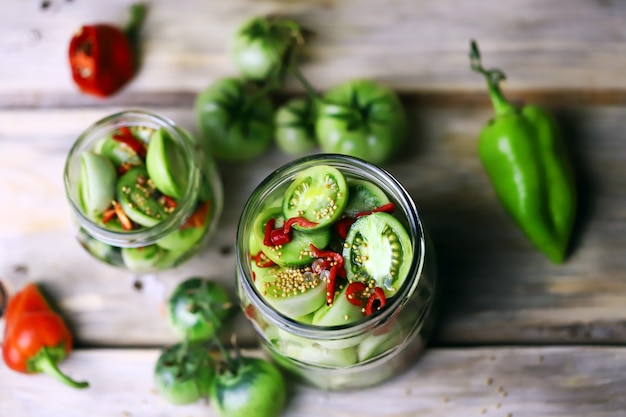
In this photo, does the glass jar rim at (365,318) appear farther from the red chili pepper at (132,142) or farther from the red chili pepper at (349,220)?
the red chili pepper at (132,142)

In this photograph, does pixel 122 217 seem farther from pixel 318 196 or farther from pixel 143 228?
pixel 318 196

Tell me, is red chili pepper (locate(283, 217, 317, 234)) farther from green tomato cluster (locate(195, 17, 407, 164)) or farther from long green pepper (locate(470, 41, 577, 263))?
long green pepper (locate(470, 41, 577, 263))

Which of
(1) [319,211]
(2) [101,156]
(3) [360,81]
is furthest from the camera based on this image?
(3) [360,81]

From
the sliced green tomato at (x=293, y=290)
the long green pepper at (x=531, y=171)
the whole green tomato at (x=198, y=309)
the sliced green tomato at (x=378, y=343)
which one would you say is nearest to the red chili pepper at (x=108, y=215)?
the whole green tomato at (x=198, y=309)

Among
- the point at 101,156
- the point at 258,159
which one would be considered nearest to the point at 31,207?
the point at 101,156

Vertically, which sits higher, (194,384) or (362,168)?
(362,168)

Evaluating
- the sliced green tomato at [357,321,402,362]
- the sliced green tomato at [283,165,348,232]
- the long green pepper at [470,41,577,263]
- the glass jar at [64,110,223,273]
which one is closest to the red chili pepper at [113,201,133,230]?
the glass jar at [64,110,223,273]

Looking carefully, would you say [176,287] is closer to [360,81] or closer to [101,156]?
[101,156]
